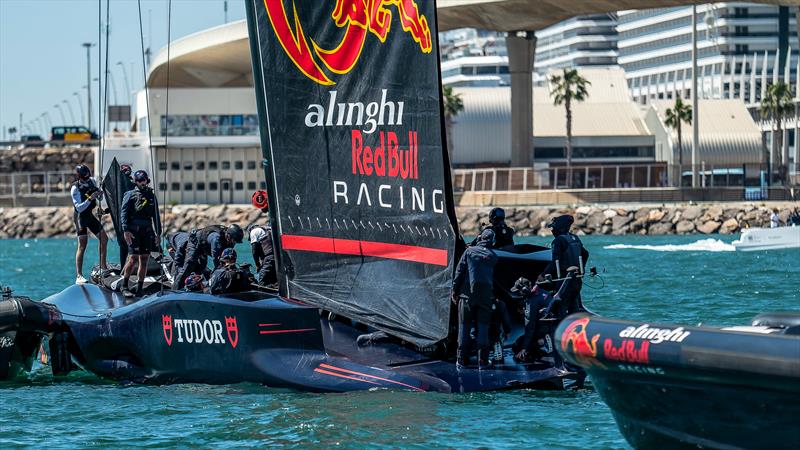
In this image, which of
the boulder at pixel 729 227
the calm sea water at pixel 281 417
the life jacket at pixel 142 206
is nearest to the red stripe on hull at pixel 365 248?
the calm sea water at pixel 281 417

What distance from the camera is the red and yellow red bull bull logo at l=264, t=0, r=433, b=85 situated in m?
12.4

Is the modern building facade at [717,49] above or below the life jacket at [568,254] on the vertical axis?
above

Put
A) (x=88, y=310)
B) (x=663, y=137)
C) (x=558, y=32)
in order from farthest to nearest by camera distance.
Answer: (x=558, y=32) < (x=663, y=137) < (x=88, y=310)

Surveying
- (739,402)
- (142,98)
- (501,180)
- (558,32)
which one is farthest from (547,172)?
(558,32)

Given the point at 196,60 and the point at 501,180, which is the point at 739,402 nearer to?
the point at 501,180

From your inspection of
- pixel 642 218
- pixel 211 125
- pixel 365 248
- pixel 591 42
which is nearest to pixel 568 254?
pixel 365 248

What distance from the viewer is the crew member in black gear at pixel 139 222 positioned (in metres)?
15.7

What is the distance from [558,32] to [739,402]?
182 metres

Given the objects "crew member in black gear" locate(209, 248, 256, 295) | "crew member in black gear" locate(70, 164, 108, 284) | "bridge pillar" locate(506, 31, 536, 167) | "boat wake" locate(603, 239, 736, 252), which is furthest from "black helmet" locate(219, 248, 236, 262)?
"bridge pillar" locate(506, 31, 536, 167)

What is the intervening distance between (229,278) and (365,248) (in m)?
1.32

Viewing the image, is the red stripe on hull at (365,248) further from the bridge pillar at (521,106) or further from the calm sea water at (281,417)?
the bridge pillar at (521,106)

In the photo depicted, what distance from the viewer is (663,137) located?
103500 millimetres

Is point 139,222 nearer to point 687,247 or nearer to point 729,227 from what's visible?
point 687,247

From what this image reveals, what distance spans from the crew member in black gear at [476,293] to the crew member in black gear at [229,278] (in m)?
2.23
